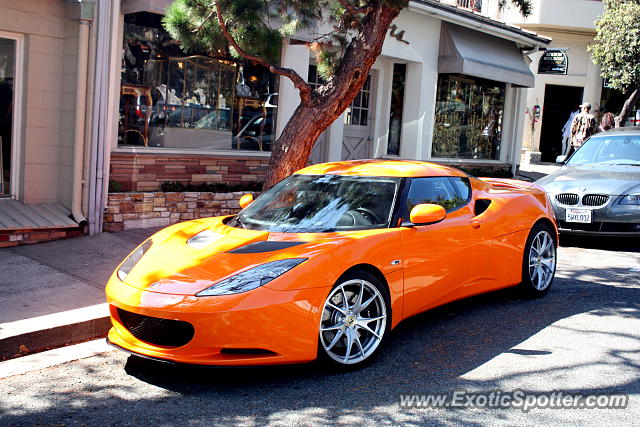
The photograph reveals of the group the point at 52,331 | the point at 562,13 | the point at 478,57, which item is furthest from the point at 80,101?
the point at 562,13

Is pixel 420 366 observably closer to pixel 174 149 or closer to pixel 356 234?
pixel 356 234

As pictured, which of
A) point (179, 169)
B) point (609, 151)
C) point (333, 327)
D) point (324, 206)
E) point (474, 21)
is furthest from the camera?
point (474, 21)

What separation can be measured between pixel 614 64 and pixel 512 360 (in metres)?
15.4

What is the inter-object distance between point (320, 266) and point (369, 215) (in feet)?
3.07

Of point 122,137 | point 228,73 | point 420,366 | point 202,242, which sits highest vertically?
point 228,73

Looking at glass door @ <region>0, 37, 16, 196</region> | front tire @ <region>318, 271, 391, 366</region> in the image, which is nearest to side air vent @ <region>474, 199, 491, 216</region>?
front tire @ <region>318, 271, 391, 366</region>

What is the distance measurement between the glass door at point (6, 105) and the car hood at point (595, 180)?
7232 millimetres

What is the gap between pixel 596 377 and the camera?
15.5 ft

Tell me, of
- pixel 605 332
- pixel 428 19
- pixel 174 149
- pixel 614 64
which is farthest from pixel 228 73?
pixel 614 64

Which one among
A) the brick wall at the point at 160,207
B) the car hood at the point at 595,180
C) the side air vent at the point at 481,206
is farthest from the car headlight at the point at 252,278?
the car hood at the point at 595,180

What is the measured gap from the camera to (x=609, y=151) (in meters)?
11.1

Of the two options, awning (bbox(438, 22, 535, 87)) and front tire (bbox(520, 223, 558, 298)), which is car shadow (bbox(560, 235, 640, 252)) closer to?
front tire (bbox(520, 223, 558, 298))

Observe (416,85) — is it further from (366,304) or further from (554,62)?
(366,304)

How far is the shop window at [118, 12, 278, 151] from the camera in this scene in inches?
385
